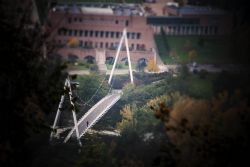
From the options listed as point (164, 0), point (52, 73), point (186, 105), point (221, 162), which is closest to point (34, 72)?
point (52, 73)

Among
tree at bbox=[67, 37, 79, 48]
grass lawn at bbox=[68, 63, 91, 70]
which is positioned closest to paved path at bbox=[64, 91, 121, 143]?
grass lawn at bbox=[68, 63, 91, 70]

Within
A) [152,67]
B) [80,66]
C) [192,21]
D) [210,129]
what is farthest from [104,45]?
[210,129]

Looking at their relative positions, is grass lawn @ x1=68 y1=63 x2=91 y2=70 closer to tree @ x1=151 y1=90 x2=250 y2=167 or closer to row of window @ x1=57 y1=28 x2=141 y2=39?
row of window @ x1=57 y1=28 x2=141 y2=39

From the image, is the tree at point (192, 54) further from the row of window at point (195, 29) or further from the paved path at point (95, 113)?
the paved path at point (95, 113)

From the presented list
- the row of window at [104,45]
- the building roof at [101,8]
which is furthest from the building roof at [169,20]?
the row of window at [104,45]

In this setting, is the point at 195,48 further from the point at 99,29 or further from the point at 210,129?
the point at 210,129

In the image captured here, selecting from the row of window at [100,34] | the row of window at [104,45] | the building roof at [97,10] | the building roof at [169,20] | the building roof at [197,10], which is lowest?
the row of window at [104,45]

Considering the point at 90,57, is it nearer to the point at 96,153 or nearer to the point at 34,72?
the point at 96,153

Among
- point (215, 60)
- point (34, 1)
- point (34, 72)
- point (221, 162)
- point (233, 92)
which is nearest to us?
point (221, 162)
